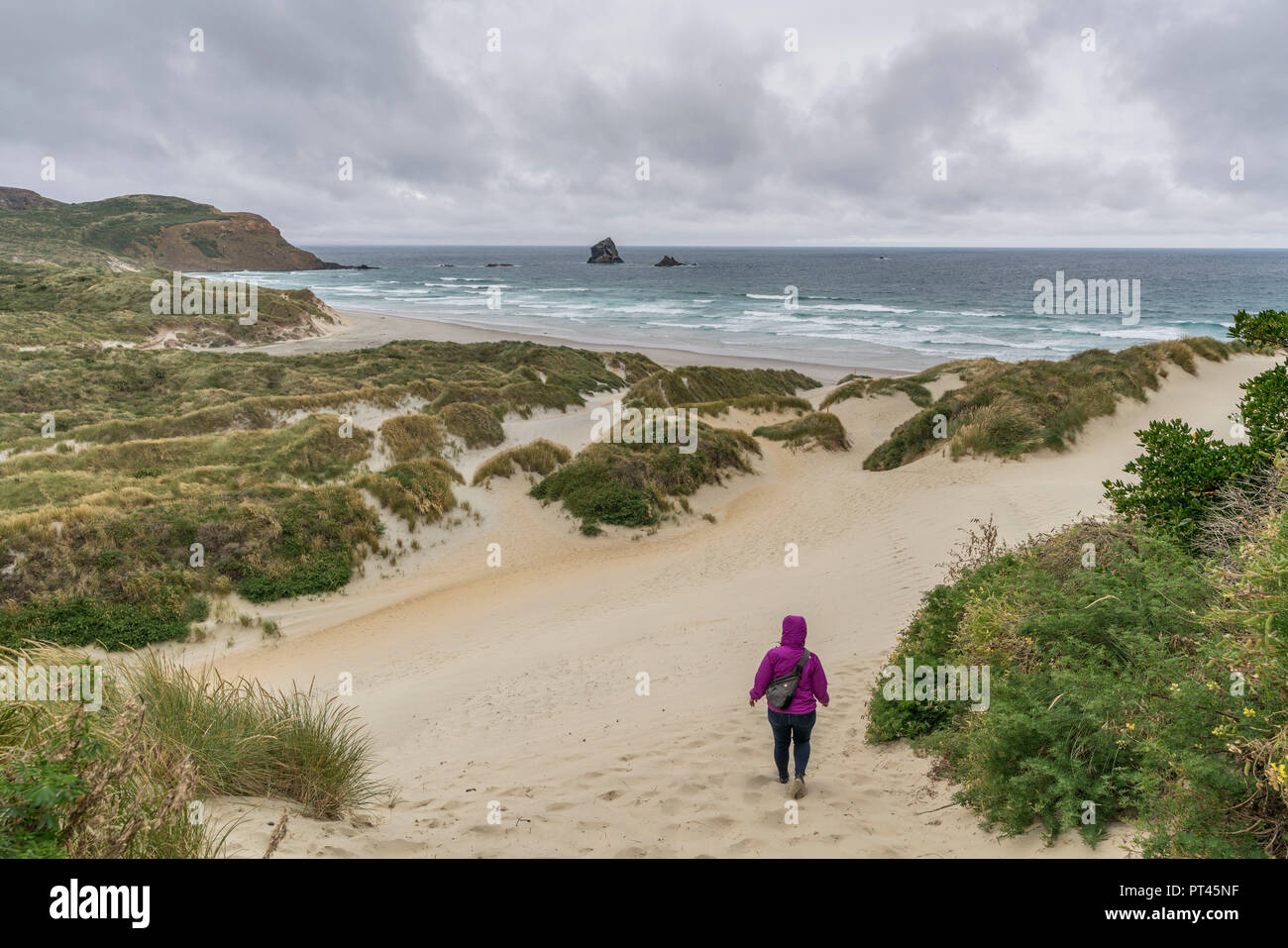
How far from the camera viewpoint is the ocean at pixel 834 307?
54969 millimetres

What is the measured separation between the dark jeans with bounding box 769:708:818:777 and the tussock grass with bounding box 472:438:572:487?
1303 cm

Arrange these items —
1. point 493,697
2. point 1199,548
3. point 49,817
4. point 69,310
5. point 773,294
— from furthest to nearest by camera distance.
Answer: point 773,294 < point 69,310 < point 493,697 < point 1199,548 < point 49,817

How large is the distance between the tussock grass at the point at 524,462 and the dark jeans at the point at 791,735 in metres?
13.0

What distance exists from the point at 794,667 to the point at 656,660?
4.47 m

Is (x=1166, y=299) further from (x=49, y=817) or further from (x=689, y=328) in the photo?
(x=49, y=817)

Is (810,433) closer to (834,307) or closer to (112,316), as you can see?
(112,316)

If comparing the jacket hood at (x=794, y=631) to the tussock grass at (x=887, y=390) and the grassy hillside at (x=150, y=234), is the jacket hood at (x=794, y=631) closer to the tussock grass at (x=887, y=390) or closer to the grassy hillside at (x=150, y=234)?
the tussock grass at (x=887, y=390)

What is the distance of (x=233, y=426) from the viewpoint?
22.3 meters

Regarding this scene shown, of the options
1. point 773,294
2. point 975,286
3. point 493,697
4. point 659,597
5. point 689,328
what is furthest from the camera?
point 975,286

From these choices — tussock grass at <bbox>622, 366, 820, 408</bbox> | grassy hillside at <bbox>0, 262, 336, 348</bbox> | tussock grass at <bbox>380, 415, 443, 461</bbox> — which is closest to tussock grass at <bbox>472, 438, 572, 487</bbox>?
tussock grass at <bbox>380, 415, 443, 461</bbox>

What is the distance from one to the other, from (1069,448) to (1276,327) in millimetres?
14371

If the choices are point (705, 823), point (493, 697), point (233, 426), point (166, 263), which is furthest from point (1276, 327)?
point (166, 263)

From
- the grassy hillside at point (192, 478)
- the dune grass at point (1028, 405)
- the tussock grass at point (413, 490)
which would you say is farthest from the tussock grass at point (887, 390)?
the tussock grass at point (413, 490)

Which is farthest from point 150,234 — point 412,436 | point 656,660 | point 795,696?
point 795,696
